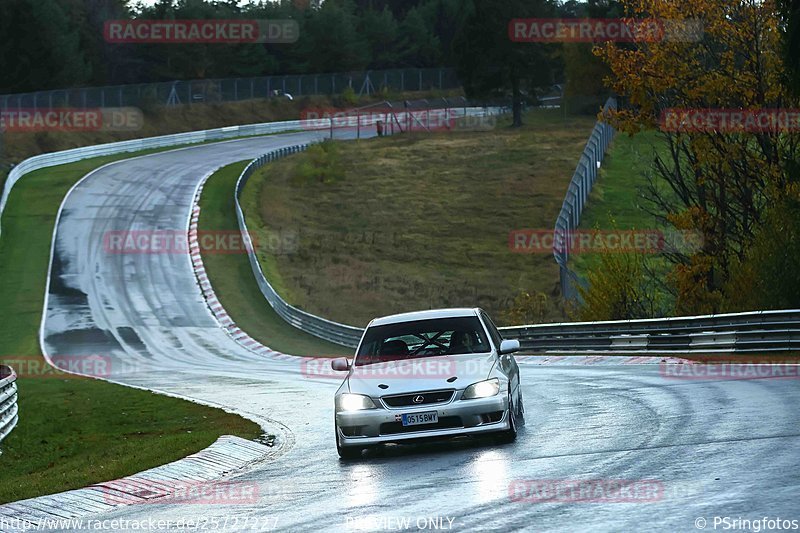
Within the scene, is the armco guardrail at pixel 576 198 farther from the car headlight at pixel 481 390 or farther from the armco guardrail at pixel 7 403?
the car headlight at pixel 481 390

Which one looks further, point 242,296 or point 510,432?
point 242,296

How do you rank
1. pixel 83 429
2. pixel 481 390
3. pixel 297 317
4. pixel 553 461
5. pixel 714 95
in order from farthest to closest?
pixel 297 317
pixel 714 95
pixel 83 429
pixel 481 390
pixel 553 461

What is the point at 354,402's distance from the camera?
12594mm

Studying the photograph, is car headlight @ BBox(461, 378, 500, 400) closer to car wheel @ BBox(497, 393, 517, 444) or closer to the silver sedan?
the silver sedan

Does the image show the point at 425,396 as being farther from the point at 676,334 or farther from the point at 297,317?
the point at 297,317

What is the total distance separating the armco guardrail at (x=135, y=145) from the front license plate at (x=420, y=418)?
47.8 m

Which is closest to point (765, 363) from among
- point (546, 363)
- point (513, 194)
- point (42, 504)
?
point (546, 363)

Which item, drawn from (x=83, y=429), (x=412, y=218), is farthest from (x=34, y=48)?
(x=83, y=429)

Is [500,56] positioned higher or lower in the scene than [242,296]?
higher

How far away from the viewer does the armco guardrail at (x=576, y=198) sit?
38.0m

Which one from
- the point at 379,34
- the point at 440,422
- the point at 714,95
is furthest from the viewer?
the point at 379,34

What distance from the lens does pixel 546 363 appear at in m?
27.7

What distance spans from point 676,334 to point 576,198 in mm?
24767

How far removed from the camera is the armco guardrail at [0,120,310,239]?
2576 inches
